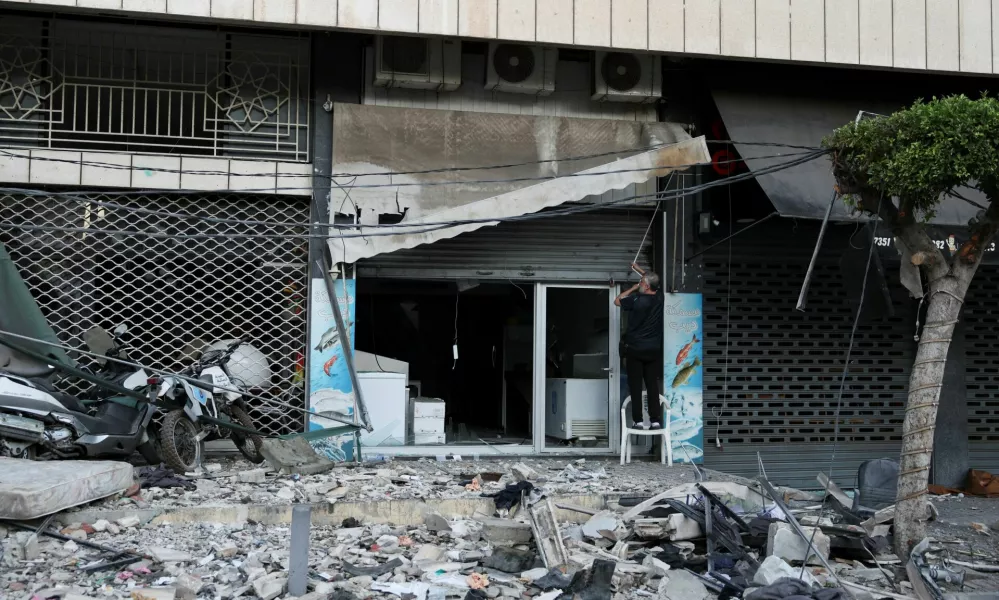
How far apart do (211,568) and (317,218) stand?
15.5 feet

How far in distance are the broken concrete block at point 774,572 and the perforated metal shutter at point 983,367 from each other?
7451 millimetres

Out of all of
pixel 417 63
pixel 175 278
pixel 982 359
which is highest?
pixel 417 63

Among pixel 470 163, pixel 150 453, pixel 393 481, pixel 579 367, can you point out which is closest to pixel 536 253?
pixel 470 163

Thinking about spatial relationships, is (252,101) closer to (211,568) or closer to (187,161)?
(187,161)

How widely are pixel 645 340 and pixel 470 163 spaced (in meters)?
2.79

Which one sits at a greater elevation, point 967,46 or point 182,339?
point 967,46

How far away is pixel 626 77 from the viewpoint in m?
10.4

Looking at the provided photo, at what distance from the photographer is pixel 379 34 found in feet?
29.6

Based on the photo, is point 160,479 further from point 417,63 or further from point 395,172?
point 417,63

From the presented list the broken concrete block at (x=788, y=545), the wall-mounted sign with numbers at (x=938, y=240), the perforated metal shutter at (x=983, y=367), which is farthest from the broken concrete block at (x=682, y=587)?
the perforated metal shutter at (x=983, y=367)

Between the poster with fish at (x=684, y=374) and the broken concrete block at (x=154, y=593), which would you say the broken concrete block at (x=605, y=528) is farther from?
the poster with fish at (x=684, y=374)

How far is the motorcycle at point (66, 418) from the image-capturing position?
725 centimetres

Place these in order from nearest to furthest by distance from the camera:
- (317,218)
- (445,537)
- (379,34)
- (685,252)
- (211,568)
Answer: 1. (211,568)
2. (445,537)
3. (379,34)
4. (317,218)
5. (685,252)

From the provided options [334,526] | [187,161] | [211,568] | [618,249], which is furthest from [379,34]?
[211,568]
